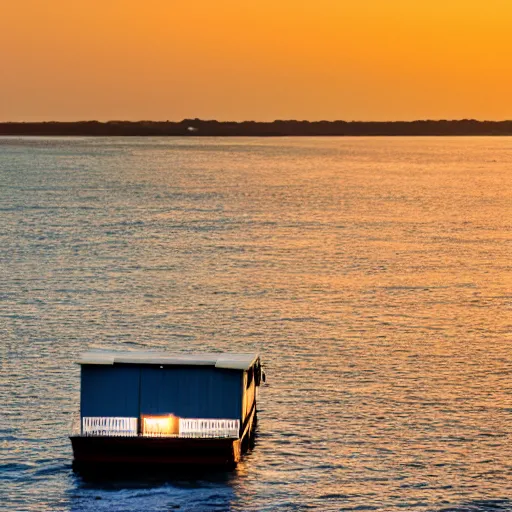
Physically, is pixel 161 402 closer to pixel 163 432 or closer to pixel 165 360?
pixel 163 432

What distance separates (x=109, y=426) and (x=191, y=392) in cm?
357

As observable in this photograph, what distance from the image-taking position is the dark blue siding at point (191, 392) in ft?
160

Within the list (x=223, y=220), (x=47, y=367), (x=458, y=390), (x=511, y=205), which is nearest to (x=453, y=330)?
(x=458, y=390)

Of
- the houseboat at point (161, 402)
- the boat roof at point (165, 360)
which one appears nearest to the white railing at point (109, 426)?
the houseboat at point (161, 402)

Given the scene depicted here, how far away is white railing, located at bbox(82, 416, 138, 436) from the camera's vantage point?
48344mm

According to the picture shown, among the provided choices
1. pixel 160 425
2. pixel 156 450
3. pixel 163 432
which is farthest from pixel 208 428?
pixel 156 450

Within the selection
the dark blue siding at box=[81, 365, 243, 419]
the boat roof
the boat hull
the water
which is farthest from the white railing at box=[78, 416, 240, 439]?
the boat roof

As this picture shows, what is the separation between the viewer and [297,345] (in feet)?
242

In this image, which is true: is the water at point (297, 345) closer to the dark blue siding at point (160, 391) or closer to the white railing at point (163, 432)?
the white railing at point (163, 432)

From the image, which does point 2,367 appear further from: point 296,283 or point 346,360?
point 296,283

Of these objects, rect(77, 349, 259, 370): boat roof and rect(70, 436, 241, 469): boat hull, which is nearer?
rect(70, 436, 241, 469): boat hull

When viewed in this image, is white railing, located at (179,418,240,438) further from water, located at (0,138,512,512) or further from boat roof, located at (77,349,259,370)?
boat roof, located at (77,349,259,370)

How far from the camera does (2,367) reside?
219ft

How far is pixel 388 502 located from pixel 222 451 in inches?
268
